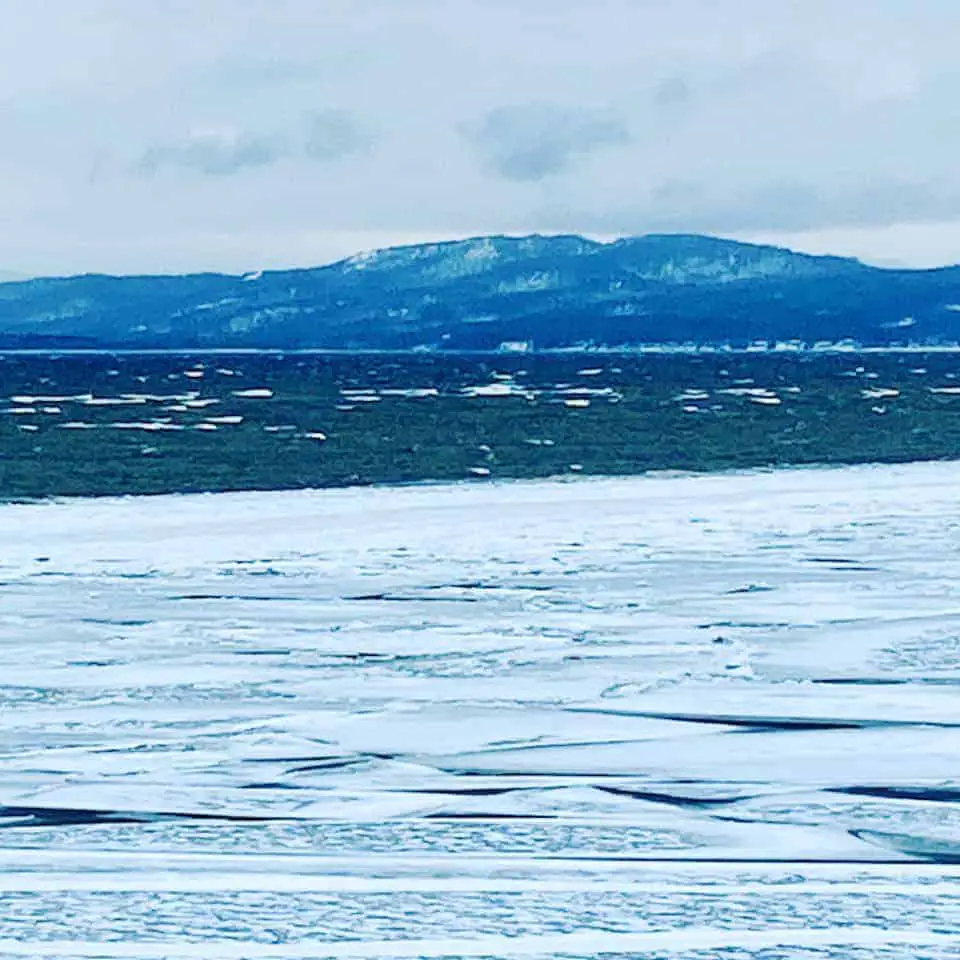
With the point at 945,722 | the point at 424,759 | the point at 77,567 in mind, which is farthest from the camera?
the point at 77,567

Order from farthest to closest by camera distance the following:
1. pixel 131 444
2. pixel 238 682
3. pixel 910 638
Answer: pixel 131 444 < pixel 910 638 < pixel 238 682

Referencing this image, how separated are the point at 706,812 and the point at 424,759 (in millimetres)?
1076

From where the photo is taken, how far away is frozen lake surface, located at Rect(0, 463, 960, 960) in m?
4.70

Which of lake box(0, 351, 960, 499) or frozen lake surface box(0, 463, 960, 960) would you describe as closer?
frozen lake surface box(0, 463, 960, 960)

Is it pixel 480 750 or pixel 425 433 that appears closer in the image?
pixel 480 750

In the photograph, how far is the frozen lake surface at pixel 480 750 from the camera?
470 centimetres

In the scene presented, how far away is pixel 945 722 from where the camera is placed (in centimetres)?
727

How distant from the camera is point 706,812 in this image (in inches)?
230

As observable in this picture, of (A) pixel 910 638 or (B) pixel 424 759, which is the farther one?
(A) pixel 910 638

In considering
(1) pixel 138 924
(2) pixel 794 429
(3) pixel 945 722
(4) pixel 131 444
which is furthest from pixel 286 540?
(2) pixel 794 429

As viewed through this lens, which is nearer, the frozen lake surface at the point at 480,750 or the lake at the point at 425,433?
the frozen lake surface at the point at 480,750

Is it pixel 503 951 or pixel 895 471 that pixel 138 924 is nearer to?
pixel 503 951

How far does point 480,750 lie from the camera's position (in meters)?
6.77

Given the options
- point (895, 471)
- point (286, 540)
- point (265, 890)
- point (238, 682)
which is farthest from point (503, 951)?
point (895, 471)
